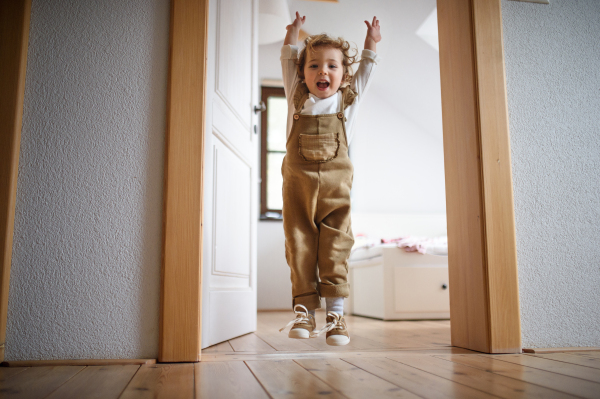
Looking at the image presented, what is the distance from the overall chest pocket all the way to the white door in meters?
0.32

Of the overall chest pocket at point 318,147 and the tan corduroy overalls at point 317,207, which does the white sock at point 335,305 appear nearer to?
the tan corduroy overalls at point 317,207

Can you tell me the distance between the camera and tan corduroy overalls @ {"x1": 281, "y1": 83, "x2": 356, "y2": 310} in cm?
145

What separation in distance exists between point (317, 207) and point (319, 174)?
110mm

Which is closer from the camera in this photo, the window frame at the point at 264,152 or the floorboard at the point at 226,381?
the floorboard at the point at 226,381

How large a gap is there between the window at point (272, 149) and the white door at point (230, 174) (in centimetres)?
171

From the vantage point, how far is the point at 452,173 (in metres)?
1.62

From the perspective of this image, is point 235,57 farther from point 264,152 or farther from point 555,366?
point 264,152

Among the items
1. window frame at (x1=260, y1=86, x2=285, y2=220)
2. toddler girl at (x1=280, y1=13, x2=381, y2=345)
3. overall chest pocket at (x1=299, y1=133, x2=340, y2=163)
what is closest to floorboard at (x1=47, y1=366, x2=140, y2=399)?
toddler girl at (x1=280, y1=13, x2=381, y2=345)

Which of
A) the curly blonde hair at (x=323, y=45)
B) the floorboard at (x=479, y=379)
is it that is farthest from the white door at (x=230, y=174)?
the floorboard at (x=479, y=379)

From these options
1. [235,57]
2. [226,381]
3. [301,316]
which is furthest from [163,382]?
[235,57]

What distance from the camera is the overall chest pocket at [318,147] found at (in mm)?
1488

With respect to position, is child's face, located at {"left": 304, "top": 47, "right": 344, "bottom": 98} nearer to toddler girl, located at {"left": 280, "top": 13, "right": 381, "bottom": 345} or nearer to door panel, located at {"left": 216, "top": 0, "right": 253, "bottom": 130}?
toddler girl, located at {"left": 280, "top": 13, "right": 381, "bottom": 345}

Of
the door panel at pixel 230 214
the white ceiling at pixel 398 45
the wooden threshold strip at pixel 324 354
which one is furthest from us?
the white ceiling at pixel 398 45

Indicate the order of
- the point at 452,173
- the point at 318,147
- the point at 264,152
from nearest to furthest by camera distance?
the point at 318,147
the point at 452,173
the point at 264,152
